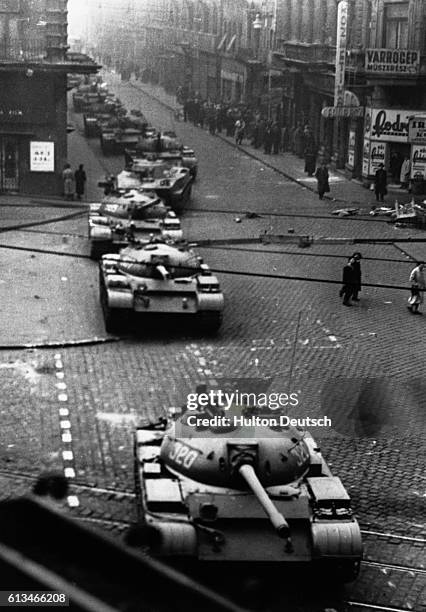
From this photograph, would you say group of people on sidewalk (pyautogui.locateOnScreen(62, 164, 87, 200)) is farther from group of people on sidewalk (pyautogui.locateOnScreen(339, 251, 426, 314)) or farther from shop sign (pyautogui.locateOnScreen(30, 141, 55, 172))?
group of people on sidewalk (pyautogui.locateOnScreen(339, 251, 426, 314))

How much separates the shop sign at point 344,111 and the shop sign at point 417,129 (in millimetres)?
3740

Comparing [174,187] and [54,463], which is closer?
[54,463]

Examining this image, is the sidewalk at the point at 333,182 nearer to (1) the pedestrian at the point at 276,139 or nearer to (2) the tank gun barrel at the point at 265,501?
(1) the pedestrian at the point at 276,139

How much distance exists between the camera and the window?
40875 mm

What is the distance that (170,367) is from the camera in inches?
771

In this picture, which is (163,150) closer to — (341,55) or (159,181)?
(341,55)

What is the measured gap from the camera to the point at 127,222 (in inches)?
1179

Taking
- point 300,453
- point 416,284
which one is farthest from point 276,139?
point 300,453

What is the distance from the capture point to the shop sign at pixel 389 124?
4075 centimetres

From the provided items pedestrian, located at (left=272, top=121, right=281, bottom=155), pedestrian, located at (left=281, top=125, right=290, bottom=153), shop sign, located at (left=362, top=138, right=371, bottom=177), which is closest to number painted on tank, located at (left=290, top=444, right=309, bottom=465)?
shop sign, located at (left=362, top=138, right=371, bottom=177)

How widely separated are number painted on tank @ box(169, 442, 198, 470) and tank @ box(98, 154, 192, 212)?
2220cm

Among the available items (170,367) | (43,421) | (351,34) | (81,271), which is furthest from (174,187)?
(43,421)

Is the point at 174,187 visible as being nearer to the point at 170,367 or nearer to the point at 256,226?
the point at 256,226

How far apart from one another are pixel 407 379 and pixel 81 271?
10940 mm
